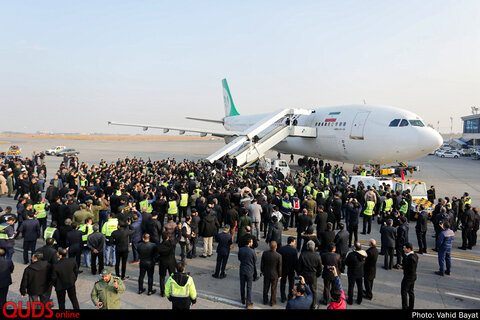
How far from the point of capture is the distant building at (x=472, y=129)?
65850 millimetres

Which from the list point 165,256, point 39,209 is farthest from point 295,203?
point 39,209

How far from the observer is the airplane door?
21.5 metres

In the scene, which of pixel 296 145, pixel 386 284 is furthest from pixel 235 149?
pixel 386 284

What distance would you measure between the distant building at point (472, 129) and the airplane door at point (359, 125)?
5746cm

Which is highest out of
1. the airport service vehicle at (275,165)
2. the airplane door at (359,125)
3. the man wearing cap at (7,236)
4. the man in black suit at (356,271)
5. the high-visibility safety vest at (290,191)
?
the airplane door at (359,125)

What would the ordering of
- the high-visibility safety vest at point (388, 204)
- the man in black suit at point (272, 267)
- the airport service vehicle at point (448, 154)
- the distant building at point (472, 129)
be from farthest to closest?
the distant building at point (472, 129), the airport service vehicle at point (448, 154), the high-visibility safety vest at point (388, 204), the man in black suit at point (272, 267)

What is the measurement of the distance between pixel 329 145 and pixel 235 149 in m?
7.44

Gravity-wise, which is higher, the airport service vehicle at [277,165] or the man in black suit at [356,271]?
the airport service vehicle at [277,165]

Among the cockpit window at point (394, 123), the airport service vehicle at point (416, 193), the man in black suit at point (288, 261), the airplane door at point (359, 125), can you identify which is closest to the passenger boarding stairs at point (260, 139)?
the airplane door at point (359, 125)

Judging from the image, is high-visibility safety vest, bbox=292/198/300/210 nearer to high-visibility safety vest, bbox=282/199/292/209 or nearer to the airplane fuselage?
high-visibility safety vest, bbox=282/199/292/209

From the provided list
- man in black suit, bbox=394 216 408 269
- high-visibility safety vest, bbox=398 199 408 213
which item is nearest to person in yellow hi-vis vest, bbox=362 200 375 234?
high-visibility safety vest, bbox=398 199 408 213

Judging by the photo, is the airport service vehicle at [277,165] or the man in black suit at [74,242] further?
the airport service vehicle at [277,165]

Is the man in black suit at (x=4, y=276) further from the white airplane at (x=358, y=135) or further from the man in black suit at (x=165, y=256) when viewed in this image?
the white airplane at (x=358, y=135)

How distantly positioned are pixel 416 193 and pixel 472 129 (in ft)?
258
